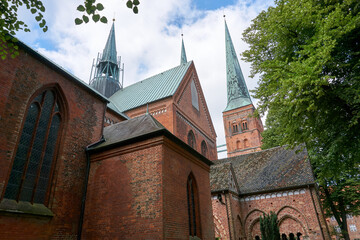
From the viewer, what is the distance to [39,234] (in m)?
7.52

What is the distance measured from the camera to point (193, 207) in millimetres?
10398

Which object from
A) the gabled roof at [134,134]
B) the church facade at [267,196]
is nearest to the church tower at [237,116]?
the church facade at [267,196]

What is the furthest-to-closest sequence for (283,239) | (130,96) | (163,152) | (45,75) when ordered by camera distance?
(130,96) < (283,239) < (45,75) < (163,152)

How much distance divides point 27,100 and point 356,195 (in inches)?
820

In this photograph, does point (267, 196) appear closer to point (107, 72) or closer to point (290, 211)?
point (290, 211)

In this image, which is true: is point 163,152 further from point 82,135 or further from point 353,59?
point 353,59

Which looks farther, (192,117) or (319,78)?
(192,117)

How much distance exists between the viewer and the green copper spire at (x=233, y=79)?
5169cm

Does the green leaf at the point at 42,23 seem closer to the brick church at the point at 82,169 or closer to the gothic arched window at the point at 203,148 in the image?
the brick church at the point at 82,169

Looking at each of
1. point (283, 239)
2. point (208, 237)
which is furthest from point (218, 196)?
point (208, 237)

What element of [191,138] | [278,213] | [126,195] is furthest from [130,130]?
[278,213]

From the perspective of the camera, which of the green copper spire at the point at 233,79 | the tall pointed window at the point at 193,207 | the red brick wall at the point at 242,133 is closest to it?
the tall pointed window at the point at 193,207

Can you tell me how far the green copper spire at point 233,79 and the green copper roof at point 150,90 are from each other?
28.6m

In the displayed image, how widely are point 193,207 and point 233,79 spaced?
4444 centimetres
